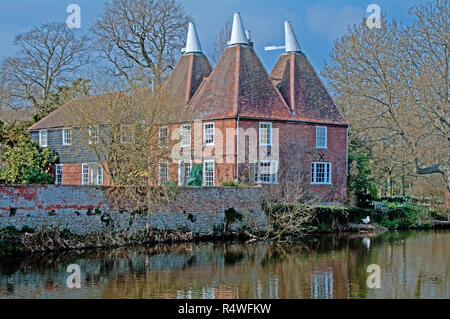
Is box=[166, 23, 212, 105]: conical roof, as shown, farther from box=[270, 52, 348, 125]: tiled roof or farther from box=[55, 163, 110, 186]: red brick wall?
box=[55, 163, 110, 186]: red brick wall

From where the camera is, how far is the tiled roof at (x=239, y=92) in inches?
1242

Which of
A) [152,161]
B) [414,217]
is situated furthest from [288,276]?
[414,217]

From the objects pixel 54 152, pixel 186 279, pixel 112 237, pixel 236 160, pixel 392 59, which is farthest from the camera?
pixel 54 152

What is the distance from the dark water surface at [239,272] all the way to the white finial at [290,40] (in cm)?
1413

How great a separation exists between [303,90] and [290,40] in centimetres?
342

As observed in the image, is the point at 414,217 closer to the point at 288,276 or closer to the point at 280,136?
the point at 280,136

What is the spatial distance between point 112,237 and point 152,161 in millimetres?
4081

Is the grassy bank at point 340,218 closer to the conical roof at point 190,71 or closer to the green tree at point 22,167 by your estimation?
the conical roof at point 190,71

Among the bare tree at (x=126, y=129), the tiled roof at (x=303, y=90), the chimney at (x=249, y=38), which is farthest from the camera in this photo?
the chimney at (x=249, y=38)

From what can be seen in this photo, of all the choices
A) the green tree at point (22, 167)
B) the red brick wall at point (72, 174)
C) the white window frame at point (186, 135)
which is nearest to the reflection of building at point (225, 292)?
the white window frame at point (186, 135)

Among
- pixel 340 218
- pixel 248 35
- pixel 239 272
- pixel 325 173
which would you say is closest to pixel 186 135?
pixel 248 35

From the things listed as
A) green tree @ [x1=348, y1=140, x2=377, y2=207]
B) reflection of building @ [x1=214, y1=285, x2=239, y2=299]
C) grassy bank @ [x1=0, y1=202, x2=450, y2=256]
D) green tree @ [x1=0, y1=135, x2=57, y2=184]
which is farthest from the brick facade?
reflection of building @ [x1=214, y1=285, x2=239, y2=299]

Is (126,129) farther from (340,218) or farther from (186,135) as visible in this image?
(340,218)
